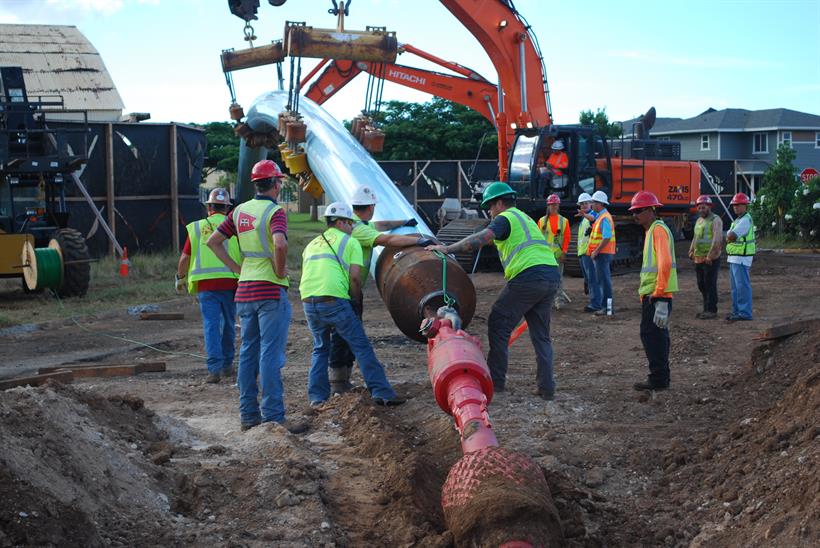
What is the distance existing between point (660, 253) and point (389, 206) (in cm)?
275

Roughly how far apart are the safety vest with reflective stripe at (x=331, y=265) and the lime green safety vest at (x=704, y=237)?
7064 millimetres

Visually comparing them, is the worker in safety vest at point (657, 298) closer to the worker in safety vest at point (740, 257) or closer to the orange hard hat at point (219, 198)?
the orange hard hat at point (219, 198)

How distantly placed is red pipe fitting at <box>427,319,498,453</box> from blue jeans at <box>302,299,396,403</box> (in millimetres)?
1718

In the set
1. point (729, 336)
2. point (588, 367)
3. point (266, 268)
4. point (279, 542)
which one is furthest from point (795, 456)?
point (729, 336)

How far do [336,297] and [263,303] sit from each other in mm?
775

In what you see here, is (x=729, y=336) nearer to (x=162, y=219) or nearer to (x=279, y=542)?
(x=279, y=542)

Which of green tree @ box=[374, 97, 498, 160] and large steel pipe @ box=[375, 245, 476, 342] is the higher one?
green tree @ box=[374, 97, 498, 160]

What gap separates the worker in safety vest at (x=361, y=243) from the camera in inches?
340

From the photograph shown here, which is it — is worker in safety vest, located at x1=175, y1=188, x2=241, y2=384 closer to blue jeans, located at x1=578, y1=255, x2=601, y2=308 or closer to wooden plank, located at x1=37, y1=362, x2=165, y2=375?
wooden plank, located at x1=37, y1=362, x2=165, y2=375

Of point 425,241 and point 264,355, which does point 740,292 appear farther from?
point 264,355

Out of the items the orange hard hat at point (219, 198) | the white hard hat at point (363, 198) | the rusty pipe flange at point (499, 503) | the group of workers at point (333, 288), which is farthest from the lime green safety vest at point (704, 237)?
the rusty pipe flange at point (499, 503)

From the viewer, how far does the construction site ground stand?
5.20 meters

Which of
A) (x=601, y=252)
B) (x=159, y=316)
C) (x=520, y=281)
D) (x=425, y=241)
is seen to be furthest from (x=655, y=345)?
(x=159, y=316)

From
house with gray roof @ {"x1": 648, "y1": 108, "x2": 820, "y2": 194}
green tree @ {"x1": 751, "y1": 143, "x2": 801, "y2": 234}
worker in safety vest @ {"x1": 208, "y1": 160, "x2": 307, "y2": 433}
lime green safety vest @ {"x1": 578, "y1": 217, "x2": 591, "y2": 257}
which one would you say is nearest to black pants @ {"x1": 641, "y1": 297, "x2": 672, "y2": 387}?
worker in safety vest @ {"x1": 208, "y1": 160, "x2": 307, "y2": 433}
